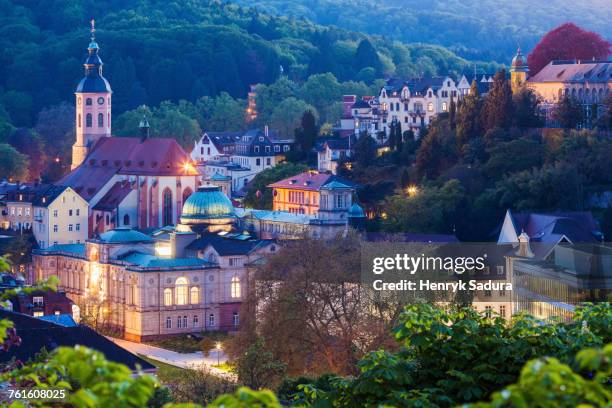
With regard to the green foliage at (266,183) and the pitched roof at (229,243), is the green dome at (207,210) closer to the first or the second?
the pitched roof at (229,243)

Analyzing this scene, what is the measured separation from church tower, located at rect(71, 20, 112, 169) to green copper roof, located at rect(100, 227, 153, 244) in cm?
2927

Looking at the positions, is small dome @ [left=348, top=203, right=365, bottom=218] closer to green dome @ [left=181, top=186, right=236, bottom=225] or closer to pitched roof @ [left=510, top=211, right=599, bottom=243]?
green dome @ [left=181, top=186, right=236, bottom=225]

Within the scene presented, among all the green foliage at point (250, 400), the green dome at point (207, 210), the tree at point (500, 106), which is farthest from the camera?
the green dome at point (207, 210)

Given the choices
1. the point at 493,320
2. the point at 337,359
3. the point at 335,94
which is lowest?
the point at 337,359

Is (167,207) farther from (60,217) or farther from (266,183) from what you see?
(60,217)

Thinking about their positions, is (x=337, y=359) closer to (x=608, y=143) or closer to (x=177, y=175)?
(x=608, y=143)

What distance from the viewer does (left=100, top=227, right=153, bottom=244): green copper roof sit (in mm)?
86356

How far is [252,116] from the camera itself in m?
158

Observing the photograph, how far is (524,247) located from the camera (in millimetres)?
69812

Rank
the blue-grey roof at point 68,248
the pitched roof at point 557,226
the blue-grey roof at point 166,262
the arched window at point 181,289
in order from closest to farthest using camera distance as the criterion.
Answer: the pitched roof at point 557,226
the arched window at point 181,289
the blue-grey roof at point 166,262
the blue-grey roof at point 68,248

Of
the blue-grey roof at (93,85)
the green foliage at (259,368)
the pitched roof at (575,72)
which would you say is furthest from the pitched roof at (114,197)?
the green foliage at (259,368)

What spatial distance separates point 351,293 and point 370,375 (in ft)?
118

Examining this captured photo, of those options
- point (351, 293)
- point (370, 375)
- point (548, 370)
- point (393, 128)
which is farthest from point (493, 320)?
point (393, 128)

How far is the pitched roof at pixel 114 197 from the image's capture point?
345 ft
